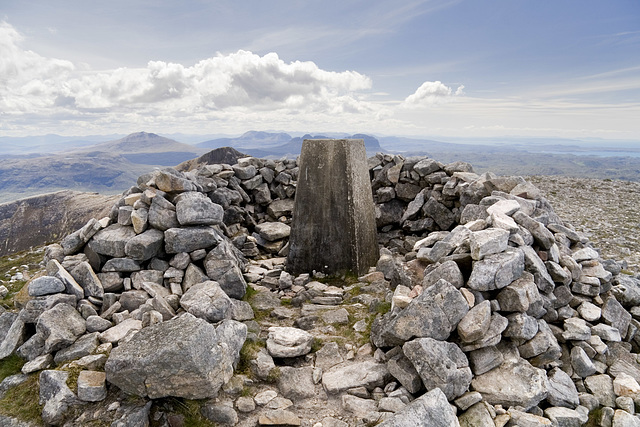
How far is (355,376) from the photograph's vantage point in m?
5.23

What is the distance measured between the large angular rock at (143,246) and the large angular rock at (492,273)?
19.0 ft

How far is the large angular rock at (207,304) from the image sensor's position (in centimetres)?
607

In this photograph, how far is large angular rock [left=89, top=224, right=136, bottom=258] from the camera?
727 cm

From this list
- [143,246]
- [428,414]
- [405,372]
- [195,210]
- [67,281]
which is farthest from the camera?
[195,210]

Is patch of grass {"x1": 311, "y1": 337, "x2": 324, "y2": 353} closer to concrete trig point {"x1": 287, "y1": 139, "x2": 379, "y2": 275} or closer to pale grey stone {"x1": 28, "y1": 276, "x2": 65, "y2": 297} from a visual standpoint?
concrete trig point {"x1": 287, "y1": 139, "x2": 379, "y2": 275}

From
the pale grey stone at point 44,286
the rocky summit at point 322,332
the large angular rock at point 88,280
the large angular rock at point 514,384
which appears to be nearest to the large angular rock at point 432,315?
the rocky summit at point 322,332

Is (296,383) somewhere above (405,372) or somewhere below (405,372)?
below

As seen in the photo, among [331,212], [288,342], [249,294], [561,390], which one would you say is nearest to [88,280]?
[249,294]

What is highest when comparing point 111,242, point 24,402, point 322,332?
Answer: point 111,242

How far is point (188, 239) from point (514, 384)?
6.10 m

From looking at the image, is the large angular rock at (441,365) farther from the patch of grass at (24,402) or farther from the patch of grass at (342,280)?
the patch of grass at (24,402)

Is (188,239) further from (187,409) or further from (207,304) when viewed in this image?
(187,409)

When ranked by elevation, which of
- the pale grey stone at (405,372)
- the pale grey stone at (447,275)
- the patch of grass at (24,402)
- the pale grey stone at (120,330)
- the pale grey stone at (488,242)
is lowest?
the patch of grass at (24,402)

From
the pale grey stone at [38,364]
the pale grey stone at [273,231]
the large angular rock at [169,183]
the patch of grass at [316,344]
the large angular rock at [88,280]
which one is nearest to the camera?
the pale grey stone at [38,364]
